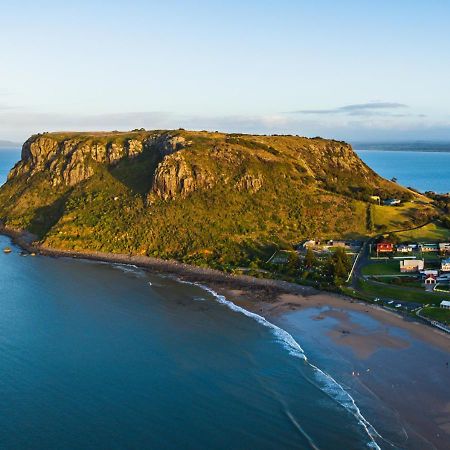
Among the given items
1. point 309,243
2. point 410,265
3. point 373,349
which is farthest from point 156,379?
point 309,243

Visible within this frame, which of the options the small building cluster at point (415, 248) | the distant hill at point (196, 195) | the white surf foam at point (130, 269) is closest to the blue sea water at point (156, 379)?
the white surf foam at point (130, 269)

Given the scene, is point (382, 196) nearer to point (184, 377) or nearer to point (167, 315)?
Result: point (167, 315)

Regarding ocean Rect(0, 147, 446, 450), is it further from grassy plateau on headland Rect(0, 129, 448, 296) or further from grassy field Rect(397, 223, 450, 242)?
grassy field Rect(397, 223, 450, 242)

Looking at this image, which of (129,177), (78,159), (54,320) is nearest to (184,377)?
(54,320)

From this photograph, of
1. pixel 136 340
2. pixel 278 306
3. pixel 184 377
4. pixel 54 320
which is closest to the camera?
pixel 184 377

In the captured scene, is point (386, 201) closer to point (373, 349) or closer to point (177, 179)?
point (177, 179)

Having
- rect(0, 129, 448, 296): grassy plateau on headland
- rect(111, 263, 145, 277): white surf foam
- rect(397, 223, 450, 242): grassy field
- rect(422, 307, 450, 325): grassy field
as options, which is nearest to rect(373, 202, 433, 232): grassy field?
rect(0, 129, 448, 296): grassy plateau on headland
